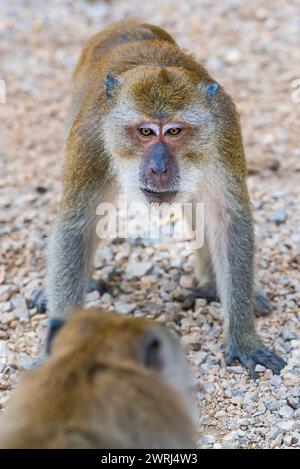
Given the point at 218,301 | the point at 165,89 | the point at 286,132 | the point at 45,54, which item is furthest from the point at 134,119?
the point at 45,54

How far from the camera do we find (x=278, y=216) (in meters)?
8.36

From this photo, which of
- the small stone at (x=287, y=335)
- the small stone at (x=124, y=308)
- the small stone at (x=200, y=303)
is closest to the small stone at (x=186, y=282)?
the small stone at (x=200, y=303)

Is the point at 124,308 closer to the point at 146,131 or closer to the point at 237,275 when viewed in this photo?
the point at 237,275

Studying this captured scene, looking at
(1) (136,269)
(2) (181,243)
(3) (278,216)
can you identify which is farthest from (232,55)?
(1) (136,269)

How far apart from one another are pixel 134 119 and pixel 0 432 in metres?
3.04

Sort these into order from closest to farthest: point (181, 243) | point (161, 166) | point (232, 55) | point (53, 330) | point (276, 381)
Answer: point (53, 330)
point (161, 166)
point (276, 381)
point (181, 243)
point (232, 55)

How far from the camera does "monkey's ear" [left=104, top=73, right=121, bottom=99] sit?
6.36m

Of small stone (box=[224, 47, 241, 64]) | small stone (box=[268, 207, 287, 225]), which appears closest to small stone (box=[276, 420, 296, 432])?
small stone (box=[268, 207, 287, 225])

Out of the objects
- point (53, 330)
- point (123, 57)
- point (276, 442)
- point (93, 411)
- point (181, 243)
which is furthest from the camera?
point (181, 243)

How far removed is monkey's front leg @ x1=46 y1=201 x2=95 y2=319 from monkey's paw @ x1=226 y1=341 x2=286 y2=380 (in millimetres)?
1150

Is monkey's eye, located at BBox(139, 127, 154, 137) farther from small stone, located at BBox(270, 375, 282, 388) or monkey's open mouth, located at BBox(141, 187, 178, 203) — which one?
small stone, located at BBox(270, 375, 282, 388)

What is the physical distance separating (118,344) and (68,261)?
287 centimetres

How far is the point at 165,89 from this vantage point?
20.1ft

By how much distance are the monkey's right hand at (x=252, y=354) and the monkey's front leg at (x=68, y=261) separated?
114 cm
